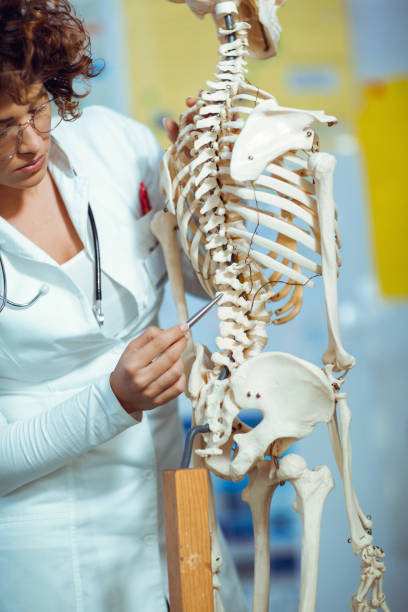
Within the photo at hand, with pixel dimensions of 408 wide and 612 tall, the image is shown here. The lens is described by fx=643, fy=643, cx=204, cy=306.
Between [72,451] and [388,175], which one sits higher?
[72,451]

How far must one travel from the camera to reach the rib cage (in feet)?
3.19

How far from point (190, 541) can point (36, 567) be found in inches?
14.7

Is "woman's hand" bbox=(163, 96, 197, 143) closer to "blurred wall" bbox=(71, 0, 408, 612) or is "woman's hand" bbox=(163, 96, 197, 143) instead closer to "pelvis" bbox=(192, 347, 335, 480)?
"pelvis" bbox=(192, 347, 335, 480)

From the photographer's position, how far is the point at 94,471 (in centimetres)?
110

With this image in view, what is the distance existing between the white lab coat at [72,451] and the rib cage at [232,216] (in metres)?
0.17

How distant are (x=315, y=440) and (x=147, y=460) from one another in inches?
50.3

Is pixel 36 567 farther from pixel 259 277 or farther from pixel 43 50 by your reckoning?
pixel 43 50

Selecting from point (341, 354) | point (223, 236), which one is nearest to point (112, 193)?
point (223, 236)

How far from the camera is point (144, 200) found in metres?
1.18

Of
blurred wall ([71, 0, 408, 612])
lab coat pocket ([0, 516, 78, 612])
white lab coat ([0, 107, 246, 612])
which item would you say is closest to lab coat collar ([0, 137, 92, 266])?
white lab coat ([0, 107, 246, 612])

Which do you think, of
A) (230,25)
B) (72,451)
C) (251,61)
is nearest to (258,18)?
(230,25)

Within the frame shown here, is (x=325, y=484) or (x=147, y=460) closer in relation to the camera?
(x=325, y=484)

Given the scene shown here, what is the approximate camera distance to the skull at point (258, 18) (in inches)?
41.0

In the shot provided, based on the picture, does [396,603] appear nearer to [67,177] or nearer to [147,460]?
[147,460]
